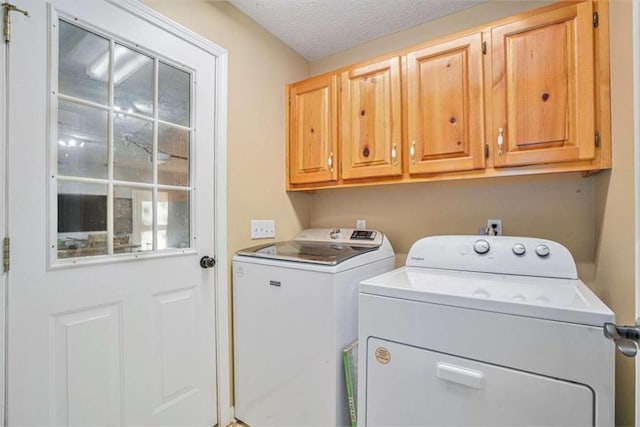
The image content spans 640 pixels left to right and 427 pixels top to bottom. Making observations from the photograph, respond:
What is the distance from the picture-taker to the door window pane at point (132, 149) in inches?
51.1

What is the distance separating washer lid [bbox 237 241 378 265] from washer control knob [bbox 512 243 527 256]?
0.70 m

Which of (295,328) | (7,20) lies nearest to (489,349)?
(295,328)

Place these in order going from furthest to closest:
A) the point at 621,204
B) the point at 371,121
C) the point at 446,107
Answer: the point at 371,121
the point at 446,107
the point at 621,204

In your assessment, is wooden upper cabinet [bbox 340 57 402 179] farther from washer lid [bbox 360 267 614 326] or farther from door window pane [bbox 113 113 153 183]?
door window pane [bbox 113 113 153 183]

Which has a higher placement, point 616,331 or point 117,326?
point 616,331

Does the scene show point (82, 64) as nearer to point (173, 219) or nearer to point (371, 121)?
point (173, 219)

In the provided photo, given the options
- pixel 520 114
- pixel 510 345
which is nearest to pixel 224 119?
pixel 520 114

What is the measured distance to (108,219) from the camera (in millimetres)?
1258

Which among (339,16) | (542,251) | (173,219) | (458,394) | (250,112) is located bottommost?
(458,394)

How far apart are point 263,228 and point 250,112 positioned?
75cm

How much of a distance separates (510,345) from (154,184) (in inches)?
62.5

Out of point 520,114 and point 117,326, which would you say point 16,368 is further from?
point 520,114

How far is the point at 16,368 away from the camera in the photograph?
1.02 meters

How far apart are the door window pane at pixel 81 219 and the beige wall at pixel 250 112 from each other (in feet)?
2.07
